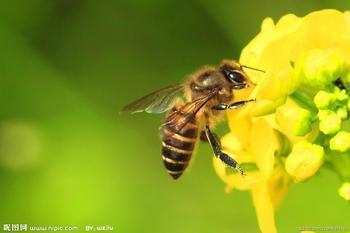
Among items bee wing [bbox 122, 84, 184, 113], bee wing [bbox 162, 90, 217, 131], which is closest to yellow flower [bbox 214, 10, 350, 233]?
bee wing [bbox 162, 90, 217, 131]

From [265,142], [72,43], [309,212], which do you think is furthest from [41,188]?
[265,142]

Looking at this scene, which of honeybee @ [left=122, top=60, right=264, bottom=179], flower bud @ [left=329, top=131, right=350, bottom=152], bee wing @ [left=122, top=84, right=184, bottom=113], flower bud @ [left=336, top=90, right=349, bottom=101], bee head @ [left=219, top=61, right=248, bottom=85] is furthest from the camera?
bee wing @ [left=122, top=84, right=184, bottom=113]

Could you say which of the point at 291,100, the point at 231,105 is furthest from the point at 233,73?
the point at 291,100

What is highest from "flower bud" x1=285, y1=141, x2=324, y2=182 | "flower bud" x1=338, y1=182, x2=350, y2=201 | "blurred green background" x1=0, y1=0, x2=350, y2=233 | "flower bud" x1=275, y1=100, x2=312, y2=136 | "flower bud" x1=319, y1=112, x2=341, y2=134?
"blurred green background" x1=0, y1=0, x2=350, y2=233

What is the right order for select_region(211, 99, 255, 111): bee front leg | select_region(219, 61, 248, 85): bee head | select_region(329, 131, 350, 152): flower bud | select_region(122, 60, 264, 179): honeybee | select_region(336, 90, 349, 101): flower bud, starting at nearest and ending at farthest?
select_region(329, 131, 350, 152): flower bud < select_region(336, 90, 349, 101): flower bud < select_region(211, 99, 255, 111): bee front leg < select_region(219, 61, 248, 85): bee head < select_region(122, 60, 264, 179): honeybee

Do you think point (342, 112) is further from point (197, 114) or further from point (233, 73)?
point (197, 114)

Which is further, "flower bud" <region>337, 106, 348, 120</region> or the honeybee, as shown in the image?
the honeybee

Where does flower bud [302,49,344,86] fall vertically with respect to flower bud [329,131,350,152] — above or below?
above

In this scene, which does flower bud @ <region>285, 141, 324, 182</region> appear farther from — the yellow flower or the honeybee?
the honeybee
